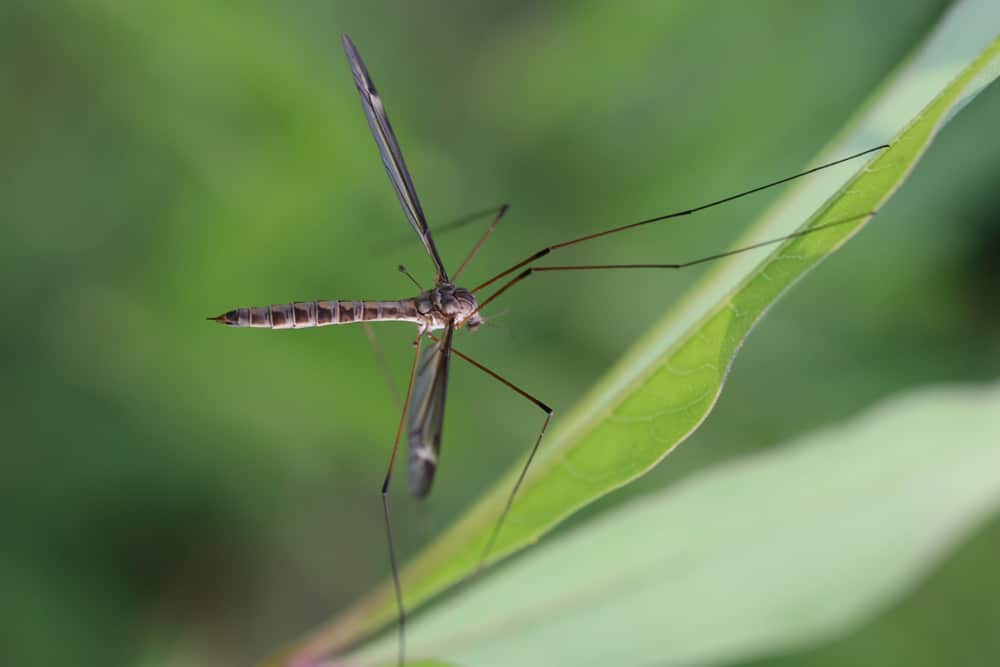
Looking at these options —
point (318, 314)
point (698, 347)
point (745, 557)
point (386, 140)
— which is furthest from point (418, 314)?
point (698, 347)

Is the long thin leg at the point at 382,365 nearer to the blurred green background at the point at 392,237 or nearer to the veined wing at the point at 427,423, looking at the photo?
the blurred green background at the point at 392,237

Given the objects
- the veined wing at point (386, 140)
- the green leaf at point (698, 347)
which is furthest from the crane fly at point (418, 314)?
the green leaf at point (698, 347)

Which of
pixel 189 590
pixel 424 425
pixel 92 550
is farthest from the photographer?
pixel 189 590

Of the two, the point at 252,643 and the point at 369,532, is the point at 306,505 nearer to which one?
the point at 369,532

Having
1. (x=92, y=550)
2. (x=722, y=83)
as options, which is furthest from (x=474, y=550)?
(x=92, y=550)

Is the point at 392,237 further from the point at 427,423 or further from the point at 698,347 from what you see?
the point at 698,347

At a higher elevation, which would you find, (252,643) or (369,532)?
(369,532)

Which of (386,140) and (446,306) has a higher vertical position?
(386,140)
